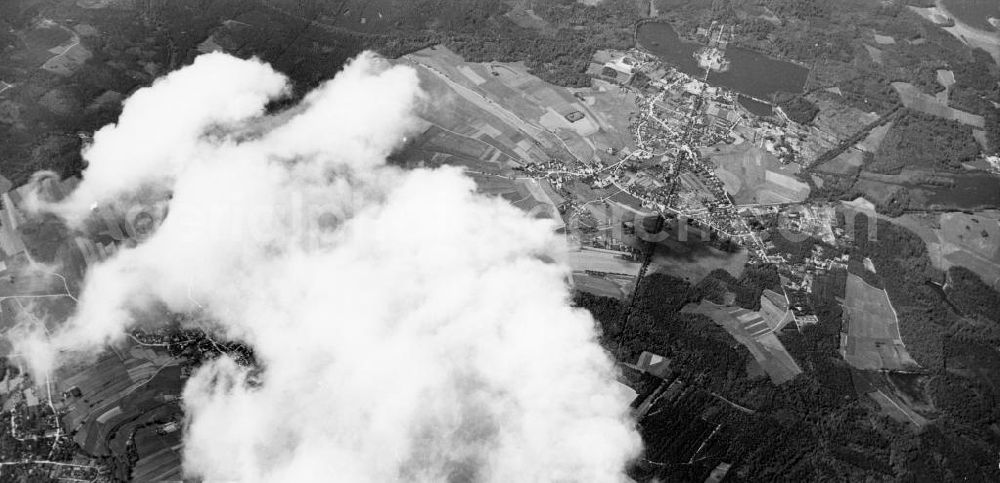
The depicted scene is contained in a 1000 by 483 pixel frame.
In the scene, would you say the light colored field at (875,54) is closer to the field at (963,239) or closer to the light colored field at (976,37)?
the light colored field at (976,37)

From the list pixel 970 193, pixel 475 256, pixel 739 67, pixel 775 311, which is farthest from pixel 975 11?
pixel 475 256

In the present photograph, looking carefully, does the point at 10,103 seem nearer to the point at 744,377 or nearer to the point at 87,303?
the point at 87,303

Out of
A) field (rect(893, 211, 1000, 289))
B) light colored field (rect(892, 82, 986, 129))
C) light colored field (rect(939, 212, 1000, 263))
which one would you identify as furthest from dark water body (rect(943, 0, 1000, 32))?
light colored field (rect(939, 212, 1000, 263))

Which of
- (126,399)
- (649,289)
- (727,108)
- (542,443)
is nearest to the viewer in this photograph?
(542,443)

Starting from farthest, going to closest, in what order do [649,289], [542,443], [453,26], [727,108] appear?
[453,26], [727,108], [649,289], [542,443]

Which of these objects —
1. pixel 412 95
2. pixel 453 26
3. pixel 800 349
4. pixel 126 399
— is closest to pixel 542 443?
pixel 800 349
